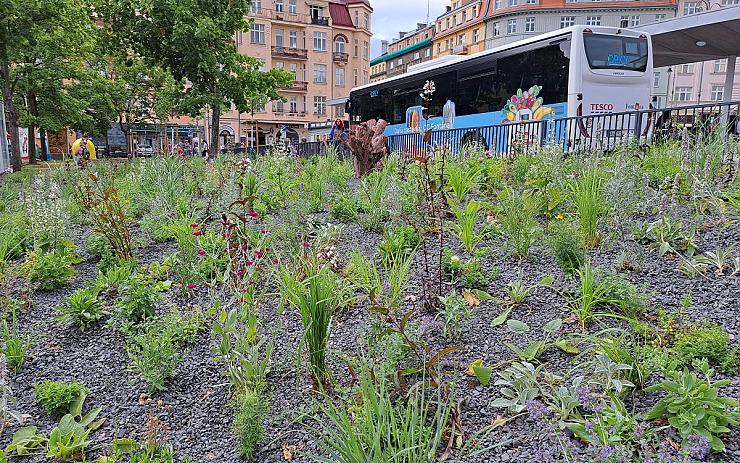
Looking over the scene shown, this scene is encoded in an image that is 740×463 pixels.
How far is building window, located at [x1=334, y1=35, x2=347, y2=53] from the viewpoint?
6156 centimetres

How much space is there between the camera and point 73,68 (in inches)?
869

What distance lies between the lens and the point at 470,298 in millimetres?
3289

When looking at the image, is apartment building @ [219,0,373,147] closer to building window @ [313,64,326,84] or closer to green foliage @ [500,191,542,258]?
building window @ [313,64,326,84]

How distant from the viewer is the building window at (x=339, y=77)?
200 feet

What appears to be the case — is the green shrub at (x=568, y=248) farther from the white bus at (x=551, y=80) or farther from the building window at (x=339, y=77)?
the building window at (x=339, y=77)

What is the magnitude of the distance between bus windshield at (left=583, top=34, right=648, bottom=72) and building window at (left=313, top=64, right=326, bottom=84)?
49.5m

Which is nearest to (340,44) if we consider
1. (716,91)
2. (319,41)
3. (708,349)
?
(319,41)

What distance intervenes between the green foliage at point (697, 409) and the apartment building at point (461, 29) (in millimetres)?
62927

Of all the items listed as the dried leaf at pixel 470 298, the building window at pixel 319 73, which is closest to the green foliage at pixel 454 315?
the dried leaf at pixel 470 298

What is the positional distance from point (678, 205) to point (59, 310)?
16.9 feet

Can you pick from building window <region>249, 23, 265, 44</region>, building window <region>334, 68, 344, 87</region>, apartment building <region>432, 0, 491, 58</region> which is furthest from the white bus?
apartment building <region>432, 0, 491, 58</region>

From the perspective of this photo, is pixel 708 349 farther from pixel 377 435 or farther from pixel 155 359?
pixel 155 359

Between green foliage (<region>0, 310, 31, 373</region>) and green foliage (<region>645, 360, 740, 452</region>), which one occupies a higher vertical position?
green foliage (<region>645, 360, 740, 452</region>)

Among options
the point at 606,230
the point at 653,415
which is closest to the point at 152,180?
the point at 606,230
